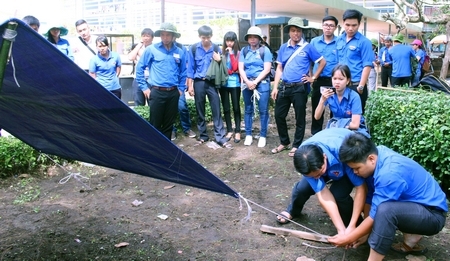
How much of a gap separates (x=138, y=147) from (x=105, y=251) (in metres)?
1.12

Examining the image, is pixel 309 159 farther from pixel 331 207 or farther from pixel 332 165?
pixel 331 207

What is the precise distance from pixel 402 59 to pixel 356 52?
5243 mm

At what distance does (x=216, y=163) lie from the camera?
5867 mm

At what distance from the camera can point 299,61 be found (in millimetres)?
5785

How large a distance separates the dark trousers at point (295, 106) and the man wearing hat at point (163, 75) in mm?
1379

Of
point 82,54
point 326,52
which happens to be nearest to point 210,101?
point 326,52

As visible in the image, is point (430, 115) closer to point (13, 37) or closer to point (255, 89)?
point (255, 89)

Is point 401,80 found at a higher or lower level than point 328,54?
lower

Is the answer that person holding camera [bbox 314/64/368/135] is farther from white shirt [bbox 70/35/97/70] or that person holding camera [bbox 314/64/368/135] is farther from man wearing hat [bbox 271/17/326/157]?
white shirt [bbox 70/35/97/70]

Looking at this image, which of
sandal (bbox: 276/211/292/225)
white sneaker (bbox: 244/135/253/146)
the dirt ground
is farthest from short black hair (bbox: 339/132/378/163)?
white sneaker (bbox: 244/135/253/146)

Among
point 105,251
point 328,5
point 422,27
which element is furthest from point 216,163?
point 422,27

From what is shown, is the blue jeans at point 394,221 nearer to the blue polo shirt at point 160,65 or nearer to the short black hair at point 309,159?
the short black hair at point 309,159

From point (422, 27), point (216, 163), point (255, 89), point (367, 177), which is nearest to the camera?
point (367, 177)

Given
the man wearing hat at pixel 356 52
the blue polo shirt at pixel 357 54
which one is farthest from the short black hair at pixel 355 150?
the blue polo shirt at pixel 357 54
